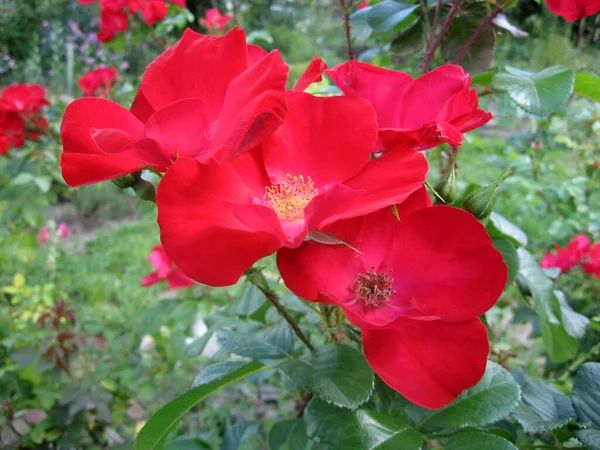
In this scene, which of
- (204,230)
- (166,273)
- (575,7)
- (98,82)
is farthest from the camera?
(98,82)

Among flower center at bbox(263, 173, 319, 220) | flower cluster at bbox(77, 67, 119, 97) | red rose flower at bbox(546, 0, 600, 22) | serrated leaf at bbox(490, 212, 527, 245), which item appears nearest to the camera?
flower center at bbox(263, 173, 319, 220)

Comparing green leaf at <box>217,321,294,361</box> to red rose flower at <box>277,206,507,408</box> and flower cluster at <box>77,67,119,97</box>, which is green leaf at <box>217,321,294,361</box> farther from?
flower cluster at <box>77,67,119,97</box>

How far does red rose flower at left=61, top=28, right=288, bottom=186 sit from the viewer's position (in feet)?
1.18

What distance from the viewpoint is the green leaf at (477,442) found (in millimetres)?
417

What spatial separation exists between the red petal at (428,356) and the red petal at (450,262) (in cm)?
1

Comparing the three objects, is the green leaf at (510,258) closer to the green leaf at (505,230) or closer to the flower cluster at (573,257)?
the green leaf at (505,230)

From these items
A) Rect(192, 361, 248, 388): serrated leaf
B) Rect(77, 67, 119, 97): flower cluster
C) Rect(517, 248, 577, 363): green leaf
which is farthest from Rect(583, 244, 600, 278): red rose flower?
Rect(77, 67, 119, 97): flower cluster

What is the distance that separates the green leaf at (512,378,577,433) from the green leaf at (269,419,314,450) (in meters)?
0.23

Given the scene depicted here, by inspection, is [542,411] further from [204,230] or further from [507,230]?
[204,230]

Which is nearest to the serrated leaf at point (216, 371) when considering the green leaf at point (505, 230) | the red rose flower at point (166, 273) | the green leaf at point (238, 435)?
the green leaf at point (238, 435)

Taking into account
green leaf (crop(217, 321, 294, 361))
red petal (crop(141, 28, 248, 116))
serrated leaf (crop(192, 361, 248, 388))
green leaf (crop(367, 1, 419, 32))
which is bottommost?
green leaf (crop(217, 321, 294, 361))

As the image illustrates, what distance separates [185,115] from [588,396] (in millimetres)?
424

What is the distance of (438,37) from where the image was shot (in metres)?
0.73

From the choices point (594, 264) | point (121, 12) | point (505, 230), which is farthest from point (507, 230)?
point (121, 12)
